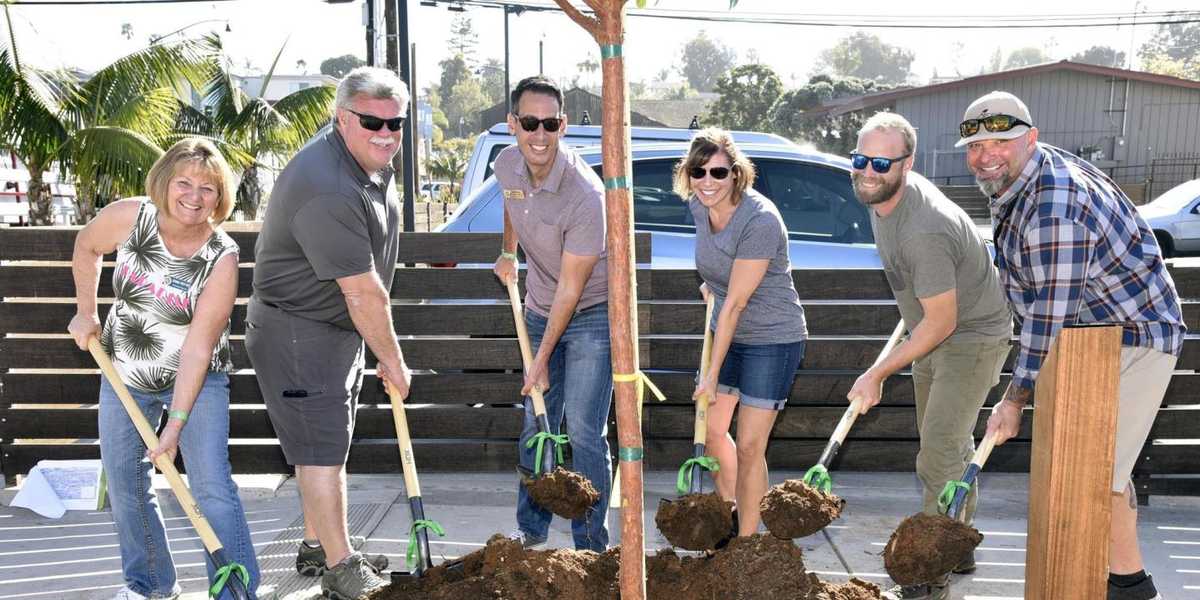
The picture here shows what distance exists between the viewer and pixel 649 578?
129 inches

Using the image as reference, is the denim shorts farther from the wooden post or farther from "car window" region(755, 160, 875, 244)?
"car window" region(755, 160, 875, 244)

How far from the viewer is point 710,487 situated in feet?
16.5

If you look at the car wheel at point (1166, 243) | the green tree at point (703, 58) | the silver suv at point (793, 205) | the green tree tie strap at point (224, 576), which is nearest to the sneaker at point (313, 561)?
the green tree tie strap at point (224, 576)

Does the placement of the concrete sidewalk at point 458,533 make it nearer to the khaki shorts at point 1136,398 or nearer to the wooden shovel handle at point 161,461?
the wooden shovel handle at point 161,461

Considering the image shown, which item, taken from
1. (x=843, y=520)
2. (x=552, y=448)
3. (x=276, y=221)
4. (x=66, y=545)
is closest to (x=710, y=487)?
(x=843, y=520)

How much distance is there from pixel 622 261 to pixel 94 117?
1288 cm

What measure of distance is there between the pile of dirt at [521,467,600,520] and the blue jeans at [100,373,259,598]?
1.07m

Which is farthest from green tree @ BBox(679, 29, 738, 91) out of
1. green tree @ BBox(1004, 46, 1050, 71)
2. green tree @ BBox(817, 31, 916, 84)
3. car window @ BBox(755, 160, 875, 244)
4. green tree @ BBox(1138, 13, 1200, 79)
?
car window @ BBox(755, 160, 875, 244)

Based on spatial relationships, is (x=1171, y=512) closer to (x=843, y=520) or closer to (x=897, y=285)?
(x=843, y=520)

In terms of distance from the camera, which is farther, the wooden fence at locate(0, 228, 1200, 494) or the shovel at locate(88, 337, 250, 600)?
the wooden fence at locate(0, 228, 1200, 494)

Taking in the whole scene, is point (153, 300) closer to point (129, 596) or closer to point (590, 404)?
point (129, 596)

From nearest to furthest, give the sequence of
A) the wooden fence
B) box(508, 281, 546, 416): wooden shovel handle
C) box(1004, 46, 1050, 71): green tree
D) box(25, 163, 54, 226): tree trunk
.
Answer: box(508, 281, 546, 416): wooden shovel handle
the wooden fence
box(25, 163, 54, 226): tree trunk
box(1004, 46, 1050, 71): green tree

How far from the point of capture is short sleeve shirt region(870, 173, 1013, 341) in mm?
3365

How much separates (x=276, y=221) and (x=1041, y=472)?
254 cm
